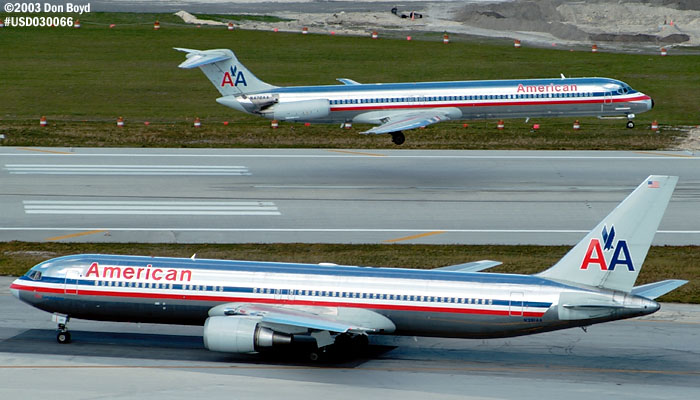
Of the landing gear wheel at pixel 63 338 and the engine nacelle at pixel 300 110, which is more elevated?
the engine nacelle at pixel 300 110

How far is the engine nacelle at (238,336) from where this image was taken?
110 feet

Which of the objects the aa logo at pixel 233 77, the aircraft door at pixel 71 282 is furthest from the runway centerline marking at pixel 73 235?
the aa logo at pixel 233 77

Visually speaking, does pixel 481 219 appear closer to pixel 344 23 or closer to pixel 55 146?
pixel 55 146

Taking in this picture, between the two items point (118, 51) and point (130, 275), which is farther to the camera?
point (118, 51)

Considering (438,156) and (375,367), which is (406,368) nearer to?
(375,367)

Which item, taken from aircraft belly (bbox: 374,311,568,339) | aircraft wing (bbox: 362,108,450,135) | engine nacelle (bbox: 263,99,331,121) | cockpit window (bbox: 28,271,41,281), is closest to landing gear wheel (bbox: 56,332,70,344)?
cockpit window (bbox: 28,271,41,281)

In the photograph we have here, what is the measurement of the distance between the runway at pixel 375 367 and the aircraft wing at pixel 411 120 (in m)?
26.9

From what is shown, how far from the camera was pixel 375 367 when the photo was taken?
35.2 m

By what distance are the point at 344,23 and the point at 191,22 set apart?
1670cm

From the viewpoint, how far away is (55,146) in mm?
72438

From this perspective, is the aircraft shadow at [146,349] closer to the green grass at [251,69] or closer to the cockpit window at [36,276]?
the cockpit window at [36,276]

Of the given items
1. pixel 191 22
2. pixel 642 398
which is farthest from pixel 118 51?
pixel 642 398

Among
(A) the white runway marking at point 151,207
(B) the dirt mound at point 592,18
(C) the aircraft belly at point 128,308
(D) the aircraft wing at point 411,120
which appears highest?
(B) the dirt mound at point 592,18

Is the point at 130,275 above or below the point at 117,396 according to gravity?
above
